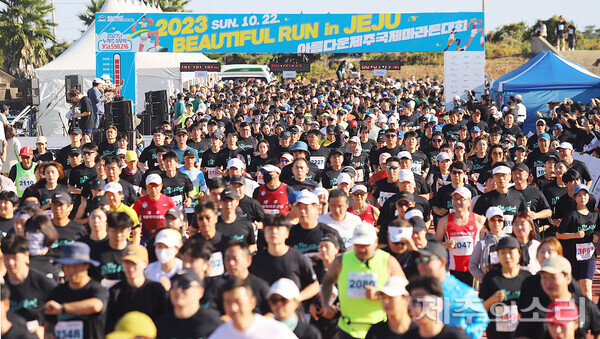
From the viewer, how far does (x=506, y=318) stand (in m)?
6.66

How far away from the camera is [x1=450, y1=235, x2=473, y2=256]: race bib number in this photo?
8273 mm

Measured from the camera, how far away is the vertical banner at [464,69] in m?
23.2

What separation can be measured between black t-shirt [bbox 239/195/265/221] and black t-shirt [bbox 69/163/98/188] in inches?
118

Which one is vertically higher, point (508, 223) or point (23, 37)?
point (23, 37)

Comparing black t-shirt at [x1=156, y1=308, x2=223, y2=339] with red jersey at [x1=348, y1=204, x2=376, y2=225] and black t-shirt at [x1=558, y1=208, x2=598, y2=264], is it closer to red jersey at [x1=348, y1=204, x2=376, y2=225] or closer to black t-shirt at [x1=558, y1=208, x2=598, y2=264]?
red jersey at [x1=348, y1=204, x2=376, y2=225]

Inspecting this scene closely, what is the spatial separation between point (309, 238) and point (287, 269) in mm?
870

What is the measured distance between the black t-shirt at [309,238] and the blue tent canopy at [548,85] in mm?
18859

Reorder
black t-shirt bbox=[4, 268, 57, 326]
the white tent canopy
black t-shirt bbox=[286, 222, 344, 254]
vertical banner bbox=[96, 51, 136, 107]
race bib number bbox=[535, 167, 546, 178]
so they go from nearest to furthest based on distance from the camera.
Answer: black t-shirt bbox=[4, 268, 57, 326] < black t-shirt bbox=[286, 222, 344, 254] < race bib number bbox=[535, 167, 546, 178] < vertical banner bbox=[96, 51, 136, 107] < the white tent canopy

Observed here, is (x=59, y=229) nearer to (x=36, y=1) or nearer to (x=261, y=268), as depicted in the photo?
(x=261, y=268)

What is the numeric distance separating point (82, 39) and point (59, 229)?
70.5 ft

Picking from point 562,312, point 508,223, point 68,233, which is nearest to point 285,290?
point 562,312

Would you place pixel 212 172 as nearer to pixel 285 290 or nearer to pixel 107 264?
pixel 107 264

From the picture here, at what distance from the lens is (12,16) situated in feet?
162

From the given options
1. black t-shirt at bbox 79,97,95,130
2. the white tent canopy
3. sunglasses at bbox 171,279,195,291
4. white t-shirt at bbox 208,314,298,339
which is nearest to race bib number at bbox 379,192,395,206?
sunglasses at bbox 171,279,195,291
